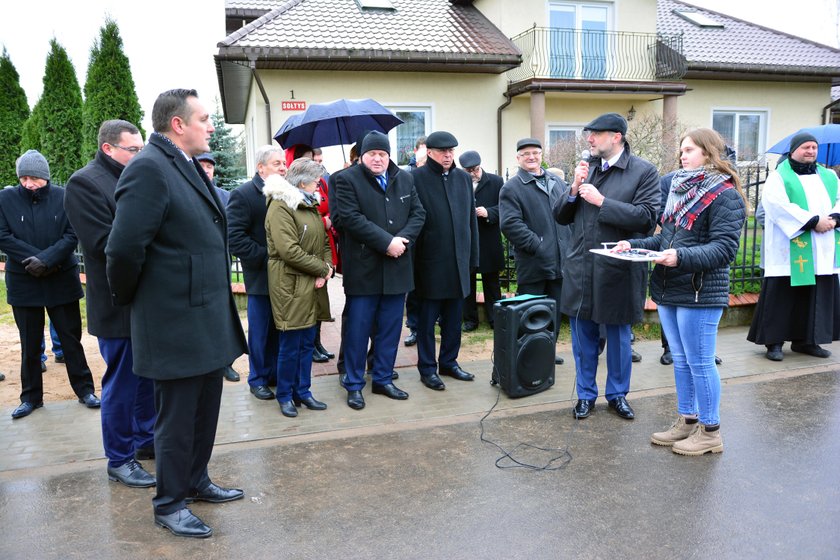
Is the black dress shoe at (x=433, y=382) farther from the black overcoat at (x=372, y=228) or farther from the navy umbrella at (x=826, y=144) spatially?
the navy umbrella at (x=826, y=144)

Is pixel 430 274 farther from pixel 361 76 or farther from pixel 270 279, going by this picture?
pixel 361 76

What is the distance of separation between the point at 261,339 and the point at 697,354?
11.2 feet

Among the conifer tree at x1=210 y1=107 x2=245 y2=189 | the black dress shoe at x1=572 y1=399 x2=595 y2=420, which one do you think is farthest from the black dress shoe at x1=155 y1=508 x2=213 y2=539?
the conifer tree at x1=210 y1=107 x2=245 y2=189

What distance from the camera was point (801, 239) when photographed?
6523 mm

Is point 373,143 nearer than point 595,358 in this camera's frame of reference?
No

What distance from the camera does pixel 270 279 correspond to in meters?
5.22

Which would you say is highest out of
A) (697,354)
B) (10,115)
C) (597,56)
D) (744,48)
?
(744,48)

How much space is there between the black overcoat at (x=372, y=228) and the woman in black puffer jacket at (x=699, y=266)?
187 centimetres

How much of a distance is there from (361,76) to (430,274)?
10514mm

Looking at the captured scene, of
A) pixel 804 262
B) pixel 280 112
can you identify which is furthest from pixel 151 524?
pixel 280 112

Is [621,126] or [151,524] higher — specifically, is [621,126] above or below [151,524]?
above

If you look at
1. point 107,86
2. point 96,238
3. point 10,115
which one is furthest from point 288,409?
point 10,115

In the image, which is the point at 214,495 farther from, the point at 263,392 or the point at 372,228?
the point at 372,228

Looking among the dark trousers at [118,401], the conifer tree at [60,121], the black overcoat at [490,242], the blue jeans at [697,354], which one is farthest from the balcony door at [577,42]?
the dark trousers at [118,401]
